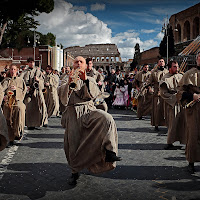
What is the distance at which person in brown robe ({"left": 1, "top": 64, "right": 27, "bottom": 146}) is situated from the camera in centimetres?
858

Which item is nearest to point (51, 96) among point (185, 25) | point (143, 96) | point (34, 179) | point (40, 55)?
point (143, 96)

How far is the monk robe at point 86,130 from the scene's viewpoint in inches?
200

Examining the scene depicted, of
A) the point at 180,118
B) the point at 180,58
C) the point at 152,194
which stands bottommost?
the point at 152,194

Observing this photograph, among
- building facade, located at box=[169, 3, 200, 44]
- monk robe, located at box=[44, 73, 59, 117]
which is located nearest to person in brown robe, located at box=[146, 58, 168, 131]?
monk robe, located at box=[44, 73, 59, 117]

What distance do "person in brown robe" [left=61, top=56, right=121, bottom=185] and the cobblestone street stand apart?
34 cm

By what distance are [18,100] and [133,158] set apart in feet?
11.1

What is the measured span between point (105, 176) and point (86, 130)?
0.90 metres

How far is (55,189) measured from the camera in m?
5.07

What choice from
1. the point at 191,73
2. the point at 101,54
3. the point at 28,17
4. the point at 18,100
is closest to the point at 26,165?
the point at 18,100

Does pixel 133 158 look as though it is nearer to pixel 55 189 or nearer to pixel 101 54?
pixel 55 189

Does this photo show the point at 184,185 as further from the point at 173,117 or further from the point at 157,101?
the point at 157,101

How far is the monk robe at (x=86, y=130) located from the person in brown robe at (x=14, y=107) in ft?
10.8

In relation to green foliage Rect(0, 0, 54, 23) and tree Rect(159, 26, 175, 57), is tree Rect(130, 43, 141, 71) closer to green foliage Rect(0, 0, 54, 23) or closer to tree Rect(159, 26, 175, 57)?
tree Rect(159, 26, 175, 57)

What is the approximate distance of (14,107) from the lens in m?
8.74
